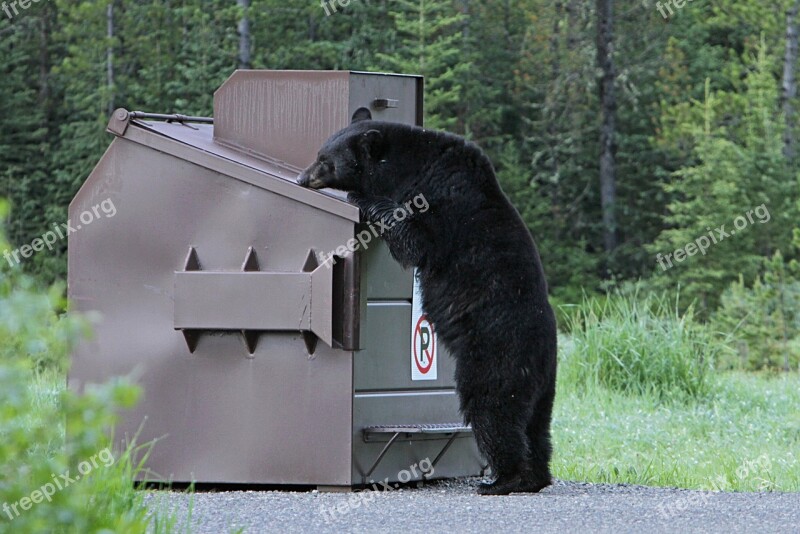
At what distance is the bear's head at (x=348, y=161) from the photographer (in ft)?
19.0

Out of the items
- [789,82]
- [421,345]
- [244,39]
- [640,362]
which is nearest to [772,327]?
[640,362]

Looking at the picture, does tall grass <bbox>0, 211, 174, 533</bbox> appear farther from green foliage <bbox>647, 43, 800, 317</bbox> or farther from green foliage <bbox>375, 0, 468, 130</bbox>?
green foliage <bbox>375, 0, 468, 130</bbox>

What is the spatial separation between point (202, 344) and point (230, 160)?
0.88 m

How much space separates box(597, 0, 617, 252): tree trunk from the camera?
110 feet

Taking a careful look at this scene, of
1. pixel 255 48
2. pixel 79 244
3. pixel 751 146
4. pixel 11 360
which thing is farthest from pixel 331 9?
pixel 11 360

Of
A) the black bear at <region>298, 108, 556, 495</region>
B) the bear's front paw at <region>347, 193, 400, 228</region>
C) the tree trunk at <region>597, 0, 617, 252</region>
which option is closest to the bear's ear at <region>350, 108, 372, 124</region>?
the black bear at <region>298, 108, 556, 495</region>

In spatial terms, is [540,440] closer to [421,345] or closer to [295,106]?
[421,345]

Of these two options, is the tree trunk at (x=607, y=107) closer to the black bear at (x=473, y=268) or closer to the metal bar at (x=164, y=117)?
the metal bar at (x=164, y=117)

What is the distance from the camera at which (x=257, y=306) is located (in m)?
5.74

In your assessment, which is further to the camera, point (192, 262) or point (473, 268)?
point (192, 262)

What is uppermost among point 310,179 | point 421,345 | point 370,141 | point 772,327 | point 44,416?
point 370,141

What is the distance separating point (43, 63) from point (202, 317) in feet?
109

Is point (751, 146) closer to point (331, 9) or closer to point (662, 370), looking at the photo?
point (331, 9)

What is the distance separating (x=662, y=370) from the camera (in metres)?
11.1
